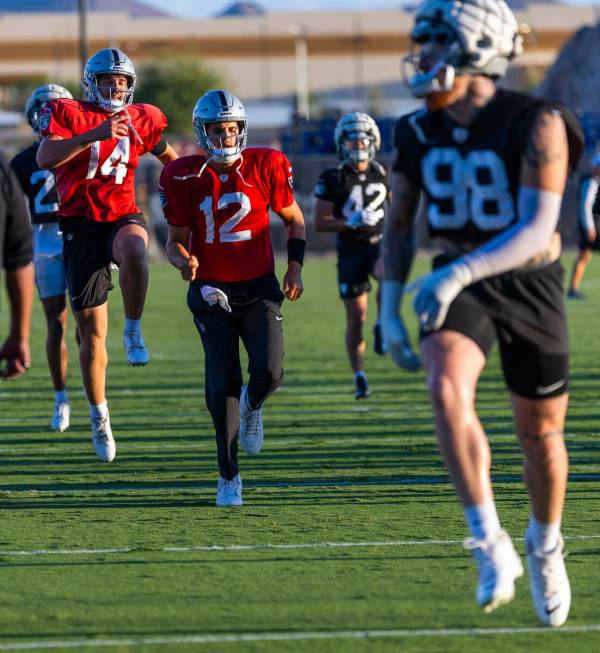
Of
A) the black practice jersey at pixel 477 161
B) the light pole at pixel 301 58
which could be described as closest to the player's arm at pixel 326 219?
the black practice jersey at pixel 477 161

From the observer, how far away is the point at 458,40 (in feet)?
16.8

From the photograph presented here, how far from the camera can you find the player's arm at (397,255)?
5184 mm

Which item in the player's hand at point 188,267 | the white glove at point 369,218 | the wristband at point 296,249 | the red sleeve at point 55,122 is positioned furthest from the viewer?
the white glove at point 369,218

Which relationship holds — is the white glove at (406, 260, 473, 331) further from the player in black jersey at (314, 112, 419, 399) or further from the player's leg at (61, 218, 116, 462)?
the player in black jersey at (314, 112, 419, 399)

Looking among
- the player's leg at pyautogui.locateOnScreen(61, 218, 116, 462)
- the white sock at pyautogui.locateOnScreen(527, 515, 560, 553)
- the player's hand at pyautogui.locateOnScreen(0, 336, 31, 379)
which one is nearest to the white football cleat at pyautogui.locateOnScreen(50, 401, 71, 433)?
the player's leg at pyautogui.locateOnScreen(61, 218, 116, 462)

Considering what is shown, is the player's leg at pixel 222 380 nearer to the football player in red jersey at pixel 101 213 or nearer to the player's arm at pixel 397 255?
the football player in red jersey at pixel 101 213

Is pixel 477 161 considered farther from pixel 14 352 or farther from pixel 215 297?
pixel 215 297

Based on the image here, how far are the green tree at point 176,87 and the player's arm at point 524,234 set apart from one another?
223 ft

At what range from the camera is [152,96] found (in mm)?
74312

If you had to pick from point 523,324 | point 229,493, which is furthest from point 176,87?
point 523,324

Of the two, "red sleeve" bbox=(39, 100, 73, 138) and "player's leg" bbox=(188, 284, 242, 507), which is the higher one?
"red sleeve" bbox=(39, 100, 73, 138)

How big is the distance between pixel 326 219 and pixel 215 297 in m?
4.90

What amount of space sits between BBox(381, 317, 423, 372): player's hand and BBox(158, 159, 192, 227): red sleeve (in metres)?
2.43

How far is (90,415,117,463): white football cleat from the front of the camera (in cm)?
864
